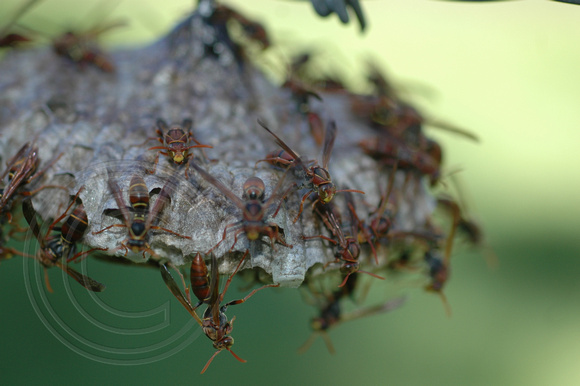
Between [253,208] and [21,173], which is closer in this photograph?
[253,208]

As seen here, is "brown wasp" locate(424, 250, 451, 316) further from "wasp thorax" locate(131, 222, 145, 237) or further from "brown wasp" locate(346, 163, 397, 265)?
"wasp thorax" locate(131, 222, 145, 237)

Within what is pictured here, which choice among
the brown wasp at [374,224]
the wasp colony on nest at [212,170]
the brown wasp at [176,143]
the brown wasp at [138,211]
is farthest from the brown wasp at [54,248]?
the brown wasp at [374,224]

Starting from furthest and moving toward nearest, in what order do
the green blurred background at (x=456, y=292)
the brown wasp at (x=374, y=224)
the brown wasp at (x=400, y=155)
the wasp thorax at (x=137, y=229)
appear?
the green blurred background at (x=456, y=292) < the brown wasp at (x=400, y=155) < the brown wasp at (x=374, y=224) < the wasp thorax at (x=137, y=229)

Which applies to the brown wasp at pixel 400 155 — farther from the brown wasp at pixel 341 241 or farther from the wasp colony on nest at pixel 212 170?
the brown wasp at pixel 341 241

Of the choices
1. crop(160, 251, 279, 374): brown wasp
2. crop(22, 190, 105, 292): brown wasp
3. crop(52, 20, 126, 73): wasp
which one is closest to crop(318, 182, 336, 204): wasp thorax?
crop(160, 251, 279, 374): brown wasp

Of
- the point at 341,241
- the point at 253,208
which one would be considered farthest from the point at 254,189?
the point at 341,241

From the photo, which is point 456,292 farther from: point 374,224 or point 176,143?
point 176,143
